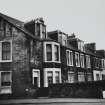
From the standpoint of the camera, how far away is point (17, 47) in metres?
28.5

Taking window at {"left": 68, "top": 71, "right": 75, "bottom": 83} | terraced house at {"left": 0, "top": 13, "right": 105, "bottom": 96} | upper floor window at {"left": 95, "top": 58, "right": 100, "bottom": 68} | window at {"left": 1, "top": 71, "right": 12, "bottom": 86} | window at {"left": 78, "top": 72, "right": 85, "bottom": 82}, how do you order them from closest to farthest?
terraced house at {"left": 0, "top": 13, "right": 105, "bottom": 96}, window at {"left": 1, "top": 71, "right": 12, "bottom": 86}, window at {"left": 68, "top": 71, "right": 75, "bottom": 83}, window at {"left": 78, "top": 72, "right": 85, "bottom": 82}, upper floor window at {"left": 95, "top": 58, "right": 100, "bottom": 68}

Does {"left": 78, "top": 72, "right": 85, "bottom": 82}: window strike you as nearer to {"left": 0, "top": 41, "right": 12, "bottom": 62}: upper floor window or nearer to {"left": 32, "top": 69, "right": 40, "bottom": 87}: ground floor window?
{"left": 32, "top": 69, "right": 40, "bottom": 87}: ground floor window

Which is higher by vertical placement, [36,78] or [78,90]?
[36,78]

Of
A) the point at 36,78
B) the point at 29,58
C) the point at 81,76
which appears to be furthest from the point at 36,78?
the point at 81,76

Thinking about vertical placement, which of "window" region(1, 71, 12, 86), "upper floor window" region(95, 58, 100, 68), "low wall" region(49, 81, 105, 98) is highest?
"upper floor window" region(95, 58, 100, 68)

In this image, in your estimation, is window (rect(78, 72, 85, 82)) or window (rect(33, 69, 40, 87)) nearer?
window (rect(33, 69, 40, 87))

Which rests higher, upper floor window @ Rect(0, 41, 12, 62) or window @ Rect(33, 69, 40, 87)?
upper floor window @ Rect(0, 41, 12, 62)

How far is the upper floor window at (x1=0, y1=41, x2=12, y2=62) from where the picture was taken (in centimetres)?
2847

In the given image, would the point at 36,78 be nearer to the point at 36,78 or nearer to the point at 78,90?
the point at 36,78

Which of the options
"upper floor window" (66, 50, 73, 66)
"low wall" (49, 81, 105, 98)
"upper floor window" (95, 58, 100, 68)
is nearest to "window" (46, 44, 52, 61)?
"low wall" (49, 81, 105, 98)

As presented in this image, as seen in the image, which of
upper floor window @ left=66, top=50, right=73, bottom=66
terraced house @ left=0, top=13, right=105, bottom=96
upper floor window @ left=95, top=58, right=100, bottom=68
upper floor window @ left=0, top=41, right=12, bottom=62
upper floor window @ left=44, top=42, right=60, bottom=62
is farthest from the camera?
upper floor window @ left=95, top=58, right=100, bottom=68

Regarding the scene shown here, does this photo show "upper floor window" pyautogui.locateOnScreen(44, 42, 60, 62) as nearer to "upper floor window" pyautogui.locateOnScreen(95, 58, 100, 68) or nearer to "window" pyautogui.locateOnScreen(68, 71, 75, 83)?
"window" pyautogui.locateOnScreen(68, 71, 75, 83)

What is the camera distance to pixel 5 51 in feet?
94.0

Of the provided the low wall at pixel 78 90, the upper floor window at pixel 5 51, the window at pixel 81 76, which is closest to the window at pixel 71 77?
the window at pixel 81 76
